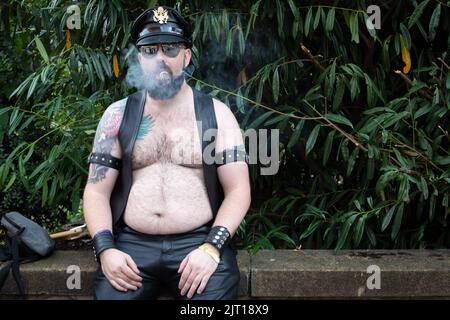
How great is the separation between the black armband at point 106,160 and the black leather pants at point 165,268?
296 mm

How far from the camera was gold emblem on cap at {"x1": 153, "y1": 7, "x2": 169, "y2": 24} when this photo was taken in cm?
265

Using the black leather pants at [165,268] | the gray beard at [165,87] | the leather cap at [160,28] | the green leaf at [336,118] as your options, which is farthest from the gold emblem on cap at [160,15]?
the green leaf at [336,118]

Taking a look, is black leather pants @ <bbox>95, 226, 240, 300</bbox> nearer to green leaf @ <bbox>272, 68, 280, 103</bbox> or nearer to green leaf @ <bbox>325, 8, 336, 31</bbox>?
green leaf @ <bbox>272, 68, 280, 103</bbox>

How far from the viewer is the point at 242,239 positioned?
139 inches

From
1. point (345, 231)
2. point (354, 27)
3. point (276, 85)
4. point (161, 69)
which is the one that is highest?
point (354, 27)

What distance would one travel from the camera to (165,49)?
8.63 feet

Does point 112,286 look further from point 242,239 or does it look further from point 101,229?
point 242,239

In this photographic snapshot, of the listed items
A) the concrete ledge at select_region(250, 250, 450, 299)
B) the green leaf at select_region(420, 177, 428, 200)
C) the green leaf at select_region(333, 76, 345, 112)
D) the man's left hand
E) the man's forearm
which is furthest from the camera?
the green leaf at select_region(333, 76, 345, 112)

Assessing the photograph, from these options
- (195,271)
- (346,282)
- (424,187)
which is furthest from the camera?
(424,187)

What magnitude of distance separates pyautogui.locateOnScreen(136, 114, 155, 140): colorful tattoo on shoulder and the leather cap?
11.7 inches

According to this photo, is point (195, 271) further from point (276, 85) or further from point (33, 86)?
point (33, 86)

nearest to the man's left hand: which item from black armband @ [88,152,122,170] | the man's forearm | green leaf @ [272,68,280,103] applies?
the man's forearm

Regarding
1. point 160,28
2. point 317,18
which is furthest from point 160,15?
point 317,18

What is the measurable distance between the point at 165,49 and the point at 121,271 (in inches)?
34.8
